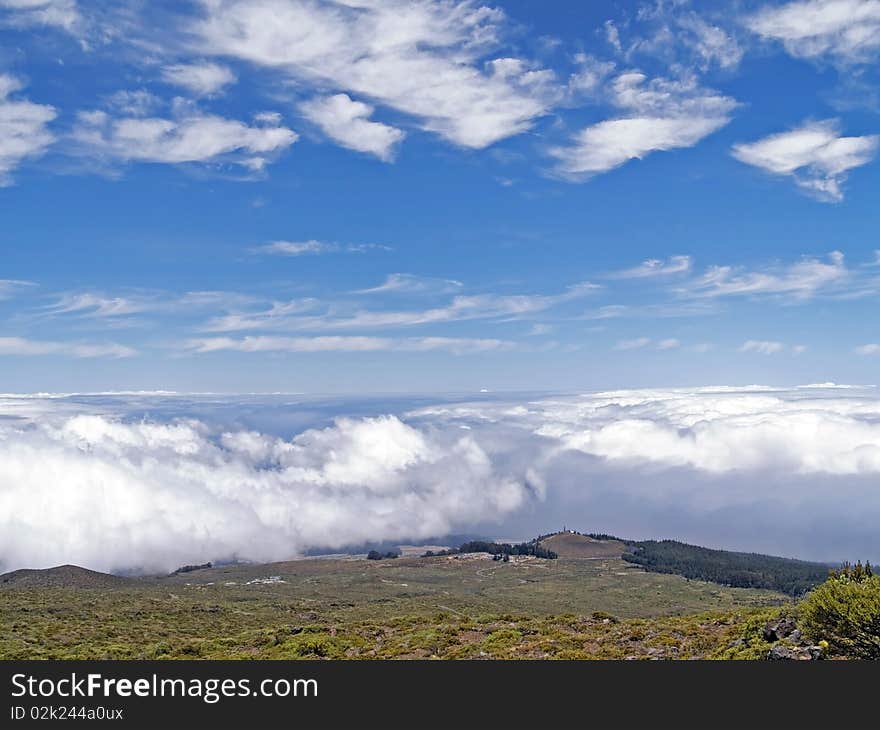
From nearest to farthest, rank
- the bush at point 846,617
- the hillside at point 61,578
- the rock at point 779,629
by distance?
the bush at point 846,617 → the rock at point 779,629 → the hillside at point 61,578

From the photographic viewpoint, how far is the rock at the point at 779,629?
2856cm

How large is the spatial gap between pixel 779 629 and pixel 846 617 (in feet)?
19.6

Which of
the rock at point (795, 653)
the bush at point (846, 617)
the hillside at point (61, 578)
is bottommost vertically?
the hillside at point (61, 578)

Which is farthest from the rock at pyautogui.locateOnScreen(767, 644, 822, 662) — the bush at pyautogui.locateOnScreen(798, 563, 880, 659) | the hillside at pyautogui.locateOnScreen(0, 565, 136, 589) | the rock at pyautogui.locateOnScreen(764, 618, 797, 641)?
the hillside at pyautogui.locateOnScreen(0, 565, 136, 589)

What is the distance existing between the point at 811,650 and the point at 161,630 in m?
47.7

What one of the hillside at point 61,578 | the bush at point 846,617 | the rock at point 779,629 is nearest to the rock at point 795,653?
the bush at point 846,617

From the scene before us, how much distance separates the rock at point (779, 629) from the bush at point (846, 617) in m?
2.47

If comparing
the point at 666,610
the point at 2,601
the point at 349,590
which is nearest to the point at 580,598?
the point at 666,610

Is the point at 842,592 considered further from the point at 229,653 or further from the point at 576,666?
the point at 229,653

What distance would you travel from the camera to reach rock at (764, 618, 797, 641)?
28556 millimetres

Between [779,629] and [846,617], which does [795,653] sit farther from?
[846,617]

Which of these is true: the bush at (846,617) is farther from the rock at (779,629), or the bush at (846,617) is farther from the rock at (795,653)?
the rock at (779,629)

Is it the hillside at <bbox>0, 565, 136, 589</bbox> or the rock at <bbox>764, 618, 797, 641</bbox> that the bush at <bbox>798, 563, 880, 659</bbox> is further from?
the hillside at <bbox>0, 565, 136, 589</bbox>

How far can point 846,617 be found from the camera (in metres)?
23.8
